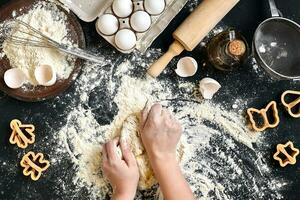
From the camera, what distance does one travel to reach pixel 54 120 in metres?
1.35

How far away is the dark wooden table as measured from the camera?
1336mm

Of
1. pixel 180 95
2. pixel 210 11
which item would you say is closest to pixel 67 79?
pixel 180 95

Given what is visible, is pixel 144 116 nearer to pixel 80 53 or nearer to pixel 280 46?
pixel 80 53

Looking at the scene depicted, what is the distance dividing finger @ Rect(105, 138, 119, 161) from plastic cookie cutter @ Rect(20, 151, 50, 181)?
17 cm

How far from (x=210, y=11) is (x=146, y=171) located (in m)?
0.45

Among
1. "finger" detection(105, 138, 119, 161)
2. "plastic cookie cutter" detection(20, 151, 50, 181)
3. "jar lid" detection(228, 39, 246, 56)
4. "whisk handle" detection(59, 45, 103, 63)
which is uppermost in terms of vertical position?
"jar lid" detection(228, 39, 246, 56)

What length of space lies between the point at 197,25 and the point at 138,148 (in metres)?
0.36

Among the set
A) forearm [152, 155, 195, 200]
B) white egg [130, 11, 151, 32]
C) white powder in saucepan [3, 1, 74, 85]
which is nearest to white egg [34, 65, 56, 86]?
white powder in saucepan [3, 1, 74, 85]

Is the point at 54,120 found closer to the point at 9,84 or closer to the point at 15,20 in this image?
the point at 9,84

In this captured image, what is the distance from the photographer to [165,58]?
131cm

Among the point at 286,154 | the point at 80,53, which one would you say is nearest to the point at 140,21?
the point at 80,53

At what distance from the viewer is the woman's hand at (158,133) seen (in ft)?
4.33

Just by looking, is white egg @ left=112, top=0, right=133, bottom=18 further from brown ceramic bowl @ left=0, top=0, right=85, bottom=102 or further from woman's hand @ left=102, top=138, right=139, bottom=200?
woman's hand @ left=102, top=138, right=139, bottom=200

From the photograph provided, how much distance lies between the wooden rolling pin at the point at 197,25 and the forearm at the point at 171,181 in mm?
246
